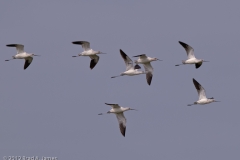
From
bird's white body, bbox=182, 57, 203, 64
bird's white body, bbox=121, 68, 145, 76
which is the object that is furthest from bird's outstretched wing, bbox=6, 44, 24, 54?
bird's white body, bbox=182, 57, 203, 64

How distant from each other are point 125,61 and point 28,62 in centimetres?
522

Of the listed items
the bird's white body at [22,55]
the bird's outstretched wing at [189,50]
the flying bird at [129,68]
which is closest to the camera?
the bird's outstretched wing at [189,50]

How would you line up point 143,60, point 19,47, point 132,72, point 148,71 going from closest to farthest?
1. point 132,72
2. point 19,47
3. point 143,60
4. point 148,71

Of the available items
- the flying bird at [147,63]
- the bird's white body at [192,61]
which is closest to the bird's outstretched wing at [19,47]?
the flying bird at [147,63]

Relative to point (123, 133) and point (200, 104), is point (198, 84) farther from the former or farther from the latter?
point (123, 133)

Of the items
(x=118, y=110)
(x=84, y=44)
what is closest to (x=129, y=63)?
(x=84, y=44)

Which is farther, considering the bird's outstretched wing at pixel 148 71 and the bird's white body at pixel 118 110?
the bird's outstretched wing at pixel 148 71

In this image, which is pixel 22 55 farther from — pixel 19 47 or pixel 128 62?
pixel 128 62

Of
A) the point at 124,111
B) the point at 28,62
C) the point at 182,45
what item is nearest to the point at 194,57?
the point at 182,45

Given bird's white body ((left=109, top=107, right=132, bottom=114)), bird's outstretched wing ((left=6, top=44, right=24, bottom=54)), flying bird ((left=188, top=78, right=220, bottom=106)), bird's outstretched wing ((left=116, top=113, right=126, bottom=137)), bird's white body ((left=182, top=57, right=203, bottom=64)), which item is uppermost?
bird's outstretched wing ((left=6, top=44, right=24, bottom=54))

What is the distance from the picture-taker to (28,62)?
1902 inches

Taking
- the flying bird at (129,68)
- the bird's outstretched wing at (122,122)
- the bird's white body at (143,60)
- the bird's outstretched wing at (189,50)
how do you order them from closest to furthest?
the bird's outstretched wing at (122,122)
the bird's outstretched wing at (189,50)
the flying bird at (129,68)
the bird's white body at (143,60)

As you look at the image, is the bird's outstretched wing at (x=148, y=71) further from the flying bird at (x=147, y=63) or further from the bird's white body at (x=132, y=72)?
the bird's white body at (x=132, y=72)

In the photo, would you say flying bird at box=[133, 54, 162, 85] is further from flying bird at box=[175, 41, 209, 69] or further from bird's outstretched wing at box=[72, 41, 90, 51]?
bird's outstretched wing at box=[72, 41, 90, 51]
